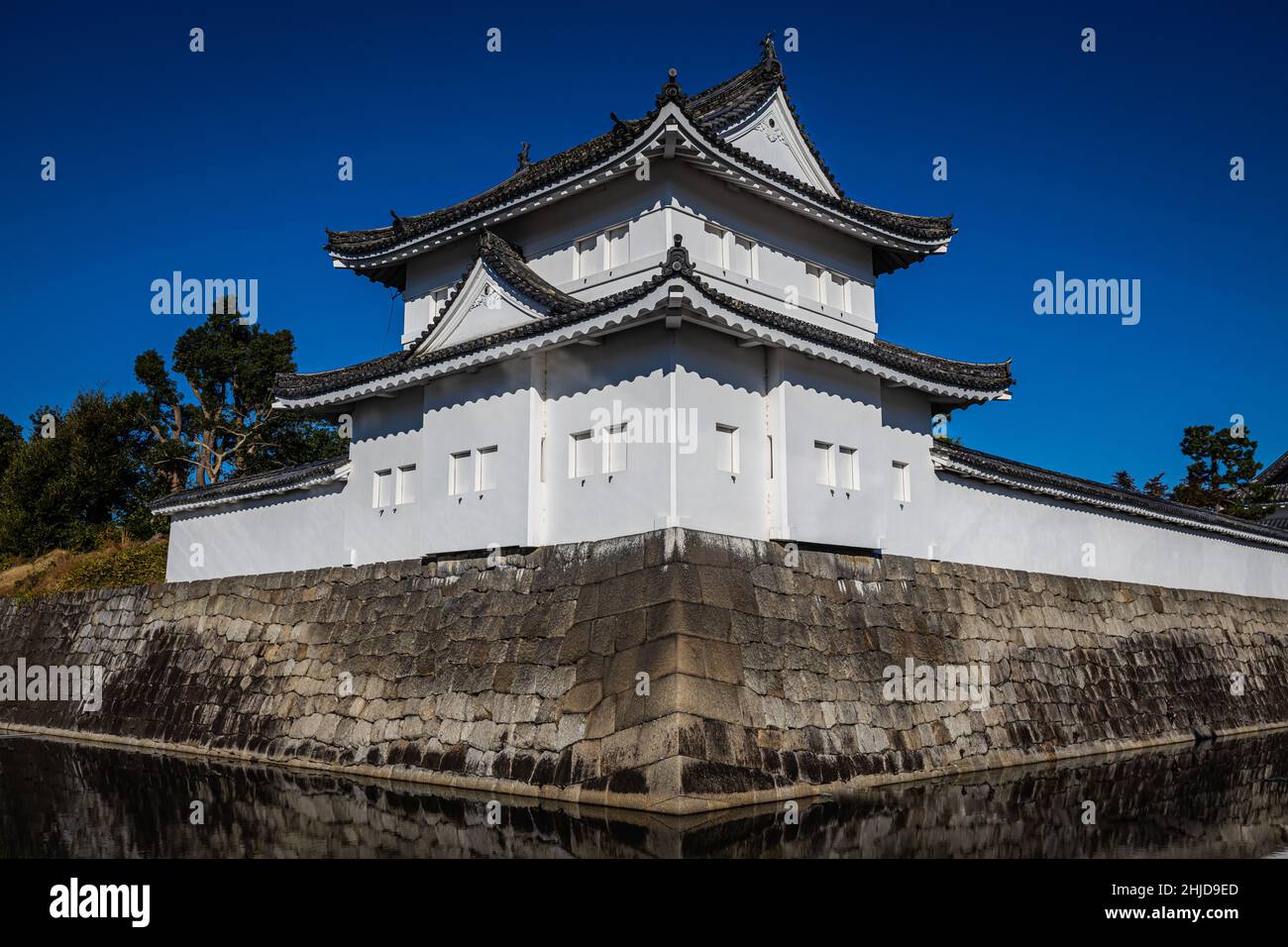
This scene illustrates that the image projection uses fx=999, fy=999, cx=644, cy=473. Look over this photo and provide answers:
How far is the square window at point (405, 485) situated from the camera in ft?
49.2

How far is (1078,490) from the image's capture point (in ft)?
58.4

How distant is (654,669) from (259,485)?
11.1 meters

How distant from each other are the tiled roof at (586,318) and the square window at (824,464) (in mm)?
1297

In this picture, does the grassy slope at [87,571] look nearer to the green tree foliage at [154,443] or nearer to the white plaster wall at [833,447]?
the green tree foliage at [154,443]

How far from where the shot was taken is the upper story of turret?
1395 centimetres

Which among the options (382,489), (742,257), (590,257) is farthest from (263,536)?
A: (742,257)

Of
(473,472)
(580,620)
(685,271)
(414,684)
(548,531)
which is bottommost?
(414,684)

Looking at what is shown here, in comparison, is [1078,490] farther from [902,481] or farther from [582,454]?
[582,454]

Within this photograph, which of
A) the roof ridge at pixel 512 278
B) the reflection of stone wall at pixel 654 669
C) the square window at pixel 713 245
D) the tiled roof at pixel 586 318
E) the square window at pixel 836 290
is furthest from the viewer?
the square window at pixel 836 290

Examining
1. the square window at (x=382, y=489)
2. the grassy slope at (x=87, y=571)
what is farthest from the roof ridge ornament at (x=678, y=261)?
the grassy slope at (x=87, y=571)
